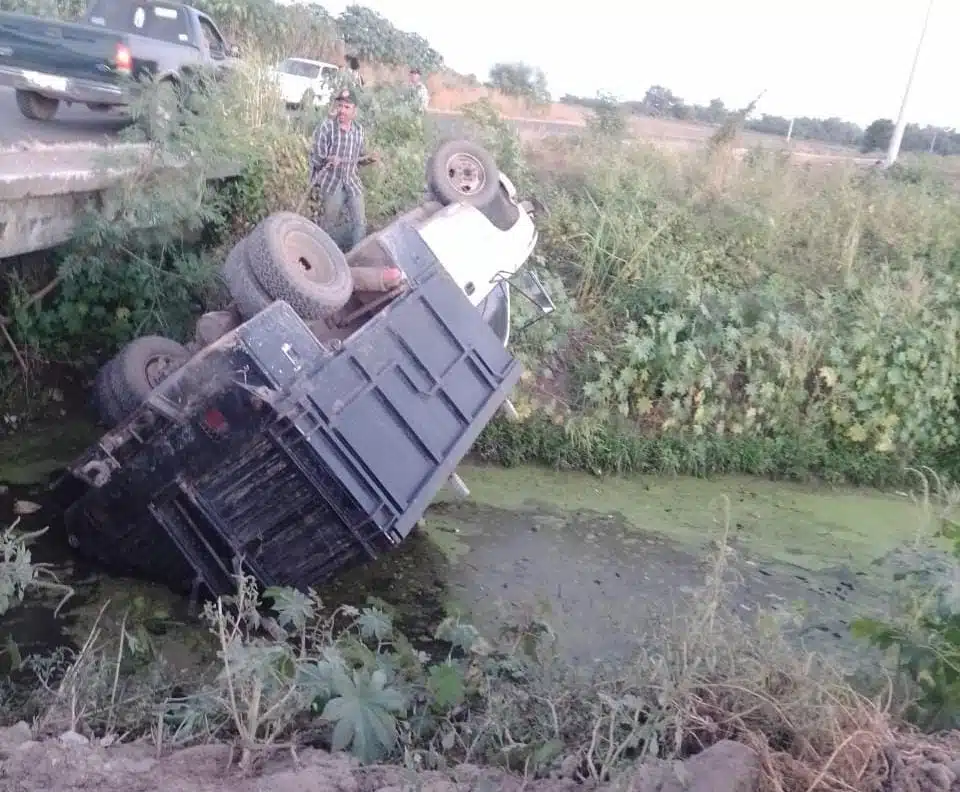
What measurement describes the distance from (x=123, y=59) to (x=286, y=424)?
599 cm

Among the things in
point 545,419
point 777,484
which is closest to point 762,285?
point 777,484

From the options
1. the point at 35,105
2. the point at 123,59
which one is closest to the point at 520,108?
the point at 35,105

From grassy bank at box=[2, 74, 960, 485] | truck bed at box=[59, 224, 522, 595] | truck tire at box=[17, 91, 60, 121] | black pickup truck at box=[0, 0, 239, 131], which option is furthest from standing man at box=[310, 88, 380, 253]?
truck tire at box=[17, 91, 60, 121]

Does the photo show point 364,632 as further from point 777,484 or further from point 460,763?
point 777,484

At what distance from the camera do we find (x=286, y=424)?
4.95 metres

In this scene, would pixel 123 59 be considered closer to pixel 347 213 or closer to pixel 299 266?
pixel 347 213

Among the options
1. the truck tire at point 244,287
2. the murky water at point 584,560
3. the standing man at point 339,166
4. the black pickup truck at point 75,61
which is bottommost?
the murky water at point 584,560

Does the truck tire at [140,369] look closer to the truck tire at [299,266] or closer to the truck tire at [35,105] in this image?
the truck tire at [299,266]

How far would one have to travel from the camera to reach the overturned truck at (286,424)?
5039 millimetres

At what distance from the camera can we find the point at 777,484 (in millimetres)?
9711

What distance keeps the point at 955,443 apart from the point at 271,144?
7.80m

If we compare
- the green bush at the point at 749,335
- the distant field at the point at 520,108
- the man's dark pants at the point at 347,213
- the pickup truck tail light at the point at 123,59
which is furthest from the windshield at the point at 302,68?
the man's dark pants at the point at 347,213

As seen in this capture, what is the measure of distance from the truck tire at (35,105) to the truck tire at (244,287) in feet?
18.9

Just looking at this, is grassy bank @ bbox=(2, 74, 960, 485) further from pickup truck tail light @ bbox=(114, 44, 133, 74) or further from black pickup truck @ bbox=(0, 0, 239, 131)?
pickup truck tail light @ bbox=(114, 44, 133, 74)
